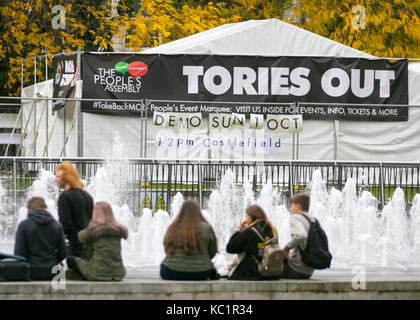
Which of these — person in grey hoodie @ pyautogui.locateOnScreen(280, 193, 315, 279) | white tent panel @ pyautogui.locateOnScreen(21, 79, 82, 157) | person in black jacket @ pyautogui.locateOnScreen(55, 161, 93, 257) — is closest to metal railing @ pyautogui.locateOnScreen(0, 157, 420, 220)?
white tent panel @ pyautogui.locateOnScreen(21, 79, 82, 157)

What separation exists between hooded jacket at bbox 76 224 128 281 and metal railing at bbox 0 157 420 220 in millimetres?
6359

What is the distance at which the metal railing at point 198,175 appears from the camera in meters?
16.2

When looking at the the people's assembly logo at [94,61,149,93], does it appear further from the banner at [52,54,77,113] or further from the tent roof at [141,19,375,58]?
the tent roof at [141,19,375,58]

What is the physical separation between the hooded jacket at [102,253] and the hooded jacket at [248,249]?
127 centimetres

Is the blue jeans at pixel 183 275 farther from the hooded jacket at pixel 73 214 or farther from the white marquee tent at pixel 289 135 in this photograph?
the white marquee tent at pixel 289 135

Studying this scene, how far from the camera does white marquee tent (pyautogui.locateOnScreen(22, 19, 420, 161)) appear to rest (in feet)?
68.5

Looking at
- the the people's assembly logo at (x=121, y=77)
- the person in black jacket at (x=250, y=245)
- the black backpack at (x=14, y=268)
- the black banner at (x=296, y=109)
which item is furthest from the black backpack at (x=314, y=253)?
the the people's assembly logo at (x=121, y=77)

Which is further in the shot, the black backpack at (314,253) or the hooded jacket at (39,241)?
the black backpack at (314,253)

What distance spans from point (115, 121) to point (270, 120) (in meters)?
3.82

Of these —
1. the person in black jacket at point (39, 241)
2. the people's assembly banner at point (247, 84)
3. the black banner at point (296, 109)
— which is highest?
the people's assembly banner at point (247, 84)
